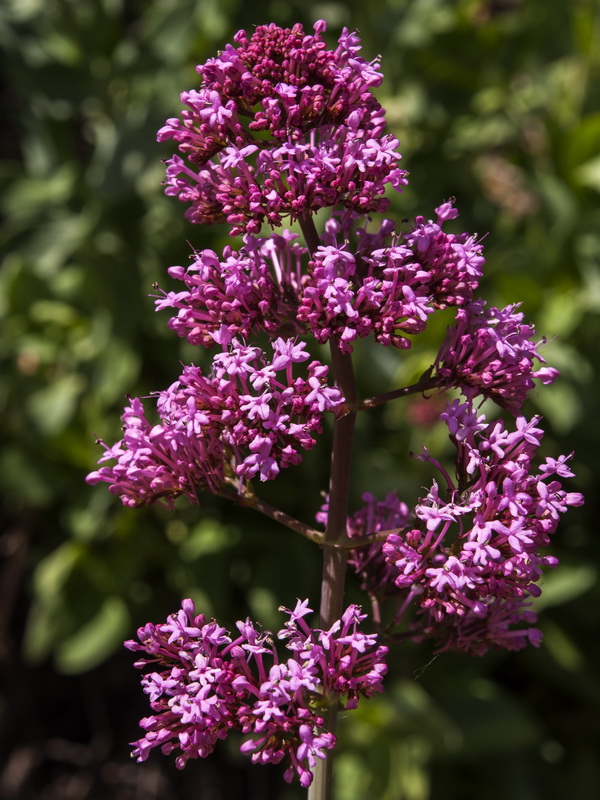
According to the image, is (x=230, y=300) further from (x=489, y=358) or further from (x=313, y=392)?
(x=489, y=358)

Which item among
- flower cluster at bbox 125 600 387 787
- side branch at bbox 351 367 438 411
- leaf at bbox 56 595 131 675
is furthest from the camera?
leaf at bbox 56 595 131 675

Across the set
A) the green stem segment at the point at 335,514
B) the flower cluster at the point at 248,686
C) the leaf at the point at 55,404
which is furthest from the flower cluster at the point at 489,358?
the leaf at the point at 55,404

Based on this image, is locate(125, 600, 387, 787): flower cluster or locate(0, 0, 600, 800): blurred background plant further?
locate(0, 0, 600, 800): blurred background plant

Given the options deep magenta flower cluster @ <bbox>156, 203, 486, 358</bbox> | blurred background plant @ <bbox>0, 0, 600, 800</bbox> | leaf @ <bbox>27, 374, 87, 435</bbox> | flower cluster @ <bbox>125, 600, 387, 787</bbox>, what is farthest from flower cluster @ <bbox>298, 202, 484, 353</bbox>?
leaf @ <bbox>27, 374, 87, 435</bbox>

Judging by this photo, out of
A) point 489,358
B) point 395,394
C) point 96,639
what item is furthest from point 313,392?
point 96,639

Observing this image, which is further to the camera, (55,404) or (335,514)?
(55,404)

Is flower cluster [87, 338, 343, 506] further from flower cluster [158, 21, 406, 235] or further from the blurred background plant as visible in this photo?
the blurred background plant

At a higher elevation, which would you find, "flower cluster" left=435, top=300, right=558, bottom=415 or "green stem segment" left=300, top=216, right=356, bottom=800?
"flower cluster" left=435, top=300, right=558, bottom=415

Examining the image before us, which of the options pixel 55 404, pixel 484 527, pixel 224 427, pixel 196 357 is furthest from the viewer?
pixel 55 404
